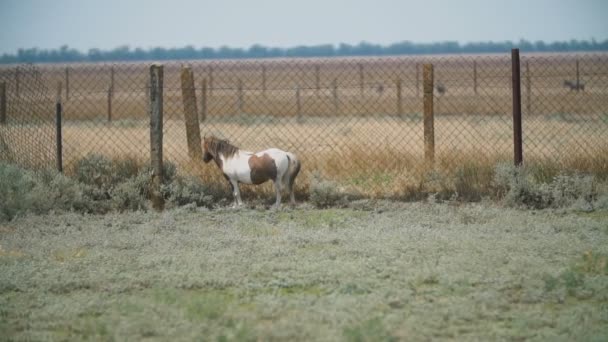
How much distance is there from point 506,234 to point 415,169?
270cm

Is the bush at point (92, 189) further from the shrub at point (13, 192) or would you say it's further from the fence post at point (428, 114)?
the fence post at point (428, 114)

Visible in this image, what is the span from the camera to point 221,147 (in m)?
10.9

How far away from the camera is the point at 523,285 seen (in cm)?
667

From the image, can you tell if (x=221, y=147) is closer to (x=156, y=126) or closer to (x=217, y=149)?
(x=217, y=149)

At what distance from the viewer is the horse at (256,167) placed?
416 inches

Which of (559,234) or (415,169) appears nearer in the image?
(559,234)

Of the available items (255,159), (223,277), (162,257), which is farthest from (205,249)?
(255,159)

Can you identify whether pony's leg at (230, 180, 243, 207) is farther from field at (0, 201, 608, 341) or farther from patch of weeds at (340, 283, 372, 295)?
patch of weeds at (340, 283, 372, 295)

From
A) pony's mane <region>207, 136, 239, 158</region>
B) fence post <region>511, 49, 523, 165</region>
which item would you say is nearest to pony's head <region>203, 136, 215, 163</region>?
pony's mane <region>207, 136, 239, 158</region>

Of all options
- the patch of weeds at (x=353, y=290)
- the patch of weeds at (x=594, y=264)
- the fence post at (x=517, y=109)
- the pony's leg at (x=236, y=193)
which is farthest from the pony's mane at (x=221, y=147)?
the patch of weeds at (x=594, y=264)

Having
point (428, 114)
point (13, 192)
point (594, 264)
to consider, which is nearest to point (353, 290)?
point (594, 264)

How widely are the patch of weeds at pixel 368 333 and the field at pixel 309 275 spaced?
0.02m

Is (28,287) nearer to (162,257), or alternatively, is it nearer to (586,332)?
(162,257)

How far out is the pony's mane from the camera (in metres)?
10.8
